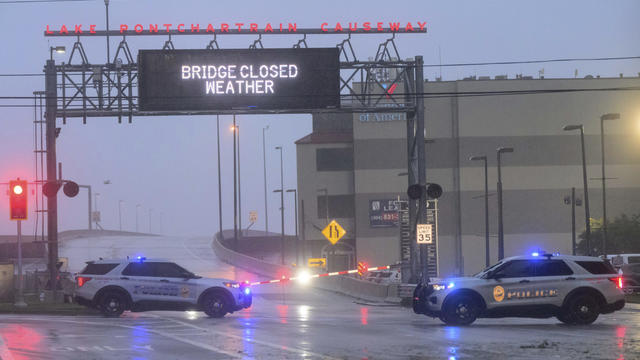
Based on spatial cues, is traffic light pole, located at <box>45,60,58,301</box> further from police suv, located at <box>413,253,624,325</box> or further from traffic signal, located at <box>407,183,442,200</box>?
police suv, located at <box>413,253,624,325</box>

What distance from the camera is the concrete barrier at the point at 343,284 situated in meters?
38.5

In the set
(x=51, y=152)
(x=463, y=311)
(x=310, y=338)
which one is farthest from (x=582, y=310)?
(x=51, y=152)

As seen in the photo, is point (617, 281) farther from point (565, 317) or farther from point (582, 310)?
point (565, 317)

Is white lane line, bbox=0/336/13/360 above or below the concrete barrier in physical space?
above

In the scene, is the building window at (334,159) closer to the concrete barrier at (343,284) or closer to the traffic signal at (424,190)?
the concrete barrier at (343,284)

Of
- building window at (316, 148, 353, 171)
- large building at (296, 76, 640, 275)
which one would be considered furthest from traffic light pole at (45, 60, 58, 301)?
building window at (316, 148, 353, 171)

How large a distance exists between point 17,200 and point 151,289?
7.25 metres

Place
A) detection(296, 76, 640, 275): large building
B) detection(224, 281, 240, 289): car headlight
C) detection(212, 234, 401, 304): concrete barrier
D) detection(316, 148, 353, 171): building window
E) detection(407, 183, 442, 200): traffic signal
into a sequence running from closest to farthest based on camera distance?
detection(224, 281, 240, 289): car headlight → detection(407, 183, 442, 200): traffic signal → detection(212, 234, 401, 304): concrete barrier → detection(296, 76, 640, 275): large building → detection(316, 148, 353, 171): building window

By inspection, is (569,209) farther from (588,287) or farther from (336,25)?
(588,287)

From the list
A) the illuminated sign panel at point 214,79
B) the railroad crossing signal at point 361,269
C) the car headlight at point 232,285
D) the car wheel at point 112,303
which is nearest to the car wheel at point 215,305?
the car headlight at point 232,285

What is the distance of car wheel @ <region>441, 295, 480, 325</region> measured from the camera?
21.0 meters

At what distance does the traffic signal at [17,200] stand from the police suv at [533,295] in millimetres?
15139

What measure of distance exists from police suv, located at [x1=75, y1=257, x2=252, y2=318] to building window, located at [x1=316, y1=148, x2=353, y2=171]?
58235 millimetres

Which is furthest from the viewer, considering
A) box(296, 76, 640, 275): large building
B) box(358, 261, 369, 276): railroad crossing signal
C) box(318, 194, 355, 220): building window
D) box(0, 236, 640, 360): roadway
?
box(318, 194, 355, 220): building window
